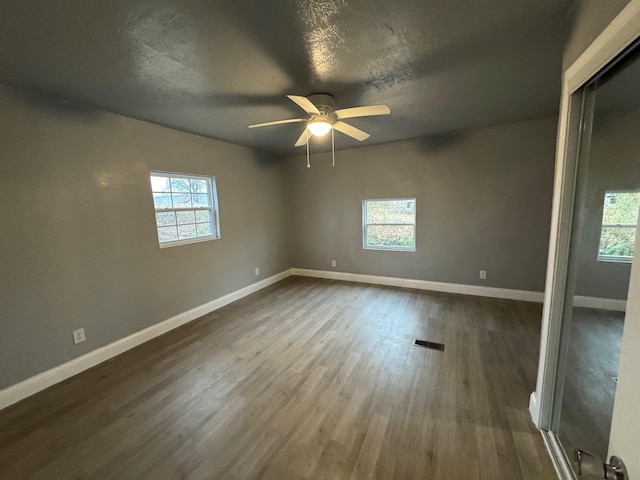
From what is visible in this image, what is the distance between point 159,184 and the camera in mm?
3102

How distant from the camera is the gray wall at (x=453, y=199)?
348 centimetres

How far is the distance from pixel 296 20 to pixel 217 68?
74cm

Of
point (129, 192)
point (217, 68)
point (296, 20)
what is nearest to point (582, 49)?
point (296, 20)

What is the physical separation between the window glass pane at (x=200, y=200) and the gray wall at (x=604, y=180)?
151 inches

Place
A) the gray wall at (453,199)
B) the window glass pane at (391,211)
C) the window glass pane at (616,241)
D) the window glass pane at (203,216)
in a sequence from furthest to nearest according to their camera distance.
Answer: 1. the window glass pane at (391,211)
2. the window glass pane at (203,216)
3. the gray wall at (453,199)
4. the window glass pane at (616,241)

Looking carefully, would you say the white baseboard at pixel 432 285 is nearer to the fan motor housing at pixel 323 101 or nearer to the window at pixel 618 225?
the window at pixel 618 225

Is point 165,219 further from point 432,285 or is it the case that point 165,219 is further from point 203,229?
point 432,285

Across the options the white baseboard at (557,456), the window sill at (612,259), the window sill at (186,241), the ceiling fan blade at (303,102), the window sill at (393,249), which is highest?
the ceiling fan blade at (303,102)

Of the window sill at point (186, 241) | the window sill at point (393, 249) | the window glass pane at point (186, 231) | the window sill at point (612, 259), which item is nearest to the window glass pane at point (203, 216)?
the window glass pane at point (186, 231)

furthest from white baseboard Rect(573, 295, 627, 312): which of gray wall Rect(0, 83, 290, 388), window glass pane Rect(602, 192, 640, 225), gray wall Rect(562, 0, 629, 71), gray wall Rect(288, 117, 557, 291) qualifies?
gray wall Rect(0, 83, 290, 388)

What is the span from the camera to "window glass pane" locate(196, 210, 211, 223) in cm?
361

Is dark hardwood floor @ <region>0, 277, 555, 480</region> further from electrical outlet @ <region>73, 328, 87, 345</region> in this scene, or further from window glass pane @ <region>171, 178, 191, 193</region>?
window glass pane @ <region>171, 178, 191, 193</region>

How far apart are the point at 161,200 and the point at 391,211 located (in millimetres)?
3436

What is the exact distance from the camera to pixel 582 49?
4.18 feet
